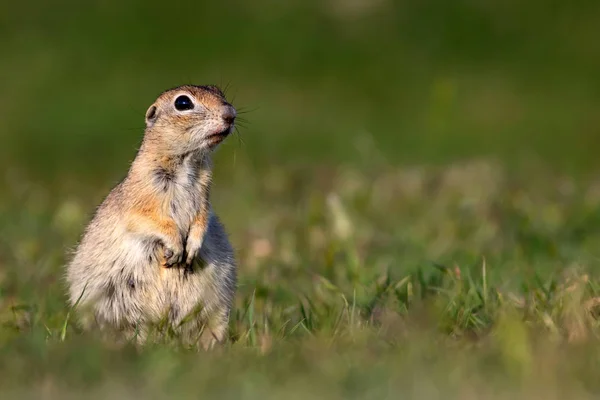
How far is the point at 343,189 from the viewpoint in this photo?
964 cm

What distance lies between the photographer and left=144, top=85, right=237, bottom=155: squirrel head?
5.83 meters

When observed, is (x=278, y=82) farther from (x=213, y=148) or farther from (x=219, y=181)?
(x=213, y=148)

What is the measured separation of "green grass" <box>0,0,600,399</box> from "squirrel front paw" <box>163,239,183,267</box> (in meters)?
0.44

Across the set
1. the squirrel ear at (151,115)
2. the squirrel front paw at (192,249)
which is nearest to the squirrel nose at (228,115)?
the squirrel ear at (151,115)

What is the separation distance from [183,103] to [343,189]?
3.80 metres

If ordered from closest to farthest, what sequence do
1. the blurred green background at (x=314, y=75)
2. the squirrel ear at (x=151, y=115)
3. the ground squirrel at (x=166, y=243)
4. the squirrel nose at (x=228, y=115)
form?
the ground squirrel at (x=166, y=243)
the squirrel nose at (x=228, y=115)
the squirrel ear at (x=151, y=115)
the blurred green background at (x=314, y=75)

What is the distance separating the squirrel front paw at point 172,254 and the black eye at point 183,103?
77 cm

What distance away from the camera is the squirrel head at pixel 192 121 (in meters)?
5.83

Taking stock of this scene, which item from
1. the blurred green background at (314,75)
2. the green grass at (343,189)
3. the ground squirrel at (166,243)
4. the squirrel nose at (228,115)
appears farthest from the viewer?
the blurred green background at (314,75)

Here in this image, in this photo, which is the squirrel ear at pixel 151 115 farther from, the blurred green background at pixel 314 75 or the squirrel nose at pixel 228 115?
the blurred green background at pixel 314 75

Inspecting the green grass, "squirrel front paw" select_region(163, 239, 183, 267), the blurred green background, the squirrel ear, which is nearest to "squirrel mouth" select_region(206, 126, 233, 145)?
the squirrel ear

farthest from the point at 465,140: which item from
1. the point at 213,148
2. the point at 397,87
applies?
the point at 213,148

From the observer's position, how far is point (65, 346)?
4434 mm

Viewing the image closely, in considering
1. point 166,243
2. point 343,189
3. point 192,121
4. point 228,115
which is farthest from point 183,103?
point 343,189
